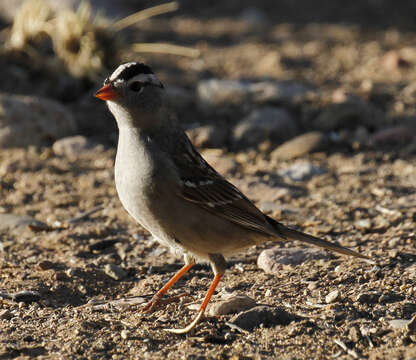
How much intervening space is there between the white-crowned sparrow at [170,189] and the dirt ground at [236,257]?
34 centimetres

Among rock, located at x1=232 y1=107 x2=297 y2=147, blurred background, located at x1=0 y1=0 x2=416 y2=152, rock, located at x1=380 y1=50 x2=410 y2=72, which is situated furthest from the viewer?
rock, located at x1=380 y1=50 x2=410 y2=72

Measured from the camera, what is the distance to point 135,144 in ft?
17.7

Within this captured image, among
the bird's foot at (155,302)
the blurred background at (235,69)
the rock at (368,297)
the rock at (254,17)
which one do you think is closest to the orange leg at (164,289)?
the bird's foot at (155,302)

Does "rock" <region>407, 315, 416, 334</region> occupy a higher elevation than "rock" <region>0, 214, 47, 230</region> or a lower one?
lower

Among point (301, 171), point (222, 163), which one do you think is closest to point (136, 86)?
point (222, 163)

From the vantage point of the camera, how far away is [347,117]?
31.2ft

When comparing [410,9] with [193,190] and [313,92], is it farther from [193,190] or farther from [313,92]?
[193,190]

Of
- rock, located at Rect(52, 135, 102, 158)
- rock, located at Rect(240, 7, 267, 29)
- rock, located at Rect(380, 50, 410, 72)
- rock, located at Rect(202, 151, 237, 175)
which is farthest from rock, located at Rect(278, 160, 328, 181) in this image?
rock, located at Rect(240, 7, 267, 29)

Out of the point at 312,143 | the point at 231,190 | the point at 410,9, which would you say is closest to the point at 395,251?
the point at 231,190

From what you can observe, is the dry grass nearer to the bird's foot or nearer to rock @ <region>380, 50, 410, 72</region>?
rock @ <region>380, 50, 410, 72</region>

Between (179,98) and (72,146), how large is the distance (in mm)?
1892

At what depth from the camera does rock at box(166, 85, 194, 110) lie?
10164 mm

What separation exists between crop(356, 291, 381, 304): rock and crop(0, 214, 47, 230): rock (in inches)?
130

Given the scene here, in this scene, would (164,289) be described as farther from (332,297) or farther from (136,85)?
(136,85)
